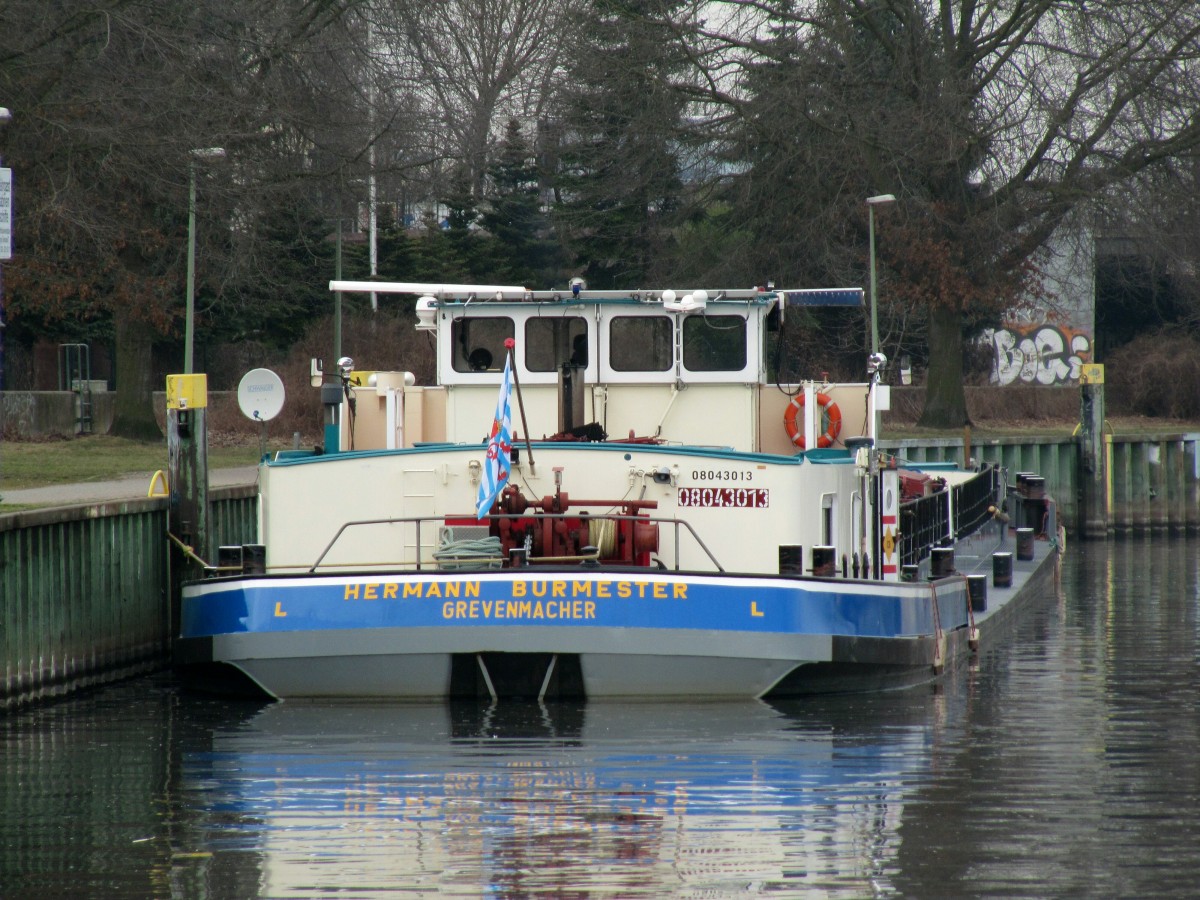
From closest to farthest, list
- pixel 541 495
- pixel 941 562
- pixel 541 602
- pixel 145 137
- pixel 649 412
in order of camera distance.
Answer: pixel 541 602 < pixel 541 495 < pixel 649 412 < pixel 941 562 < pixel 145 137

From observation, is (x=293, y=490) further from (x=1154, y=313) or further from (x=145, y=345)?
(x=1154, y=313)

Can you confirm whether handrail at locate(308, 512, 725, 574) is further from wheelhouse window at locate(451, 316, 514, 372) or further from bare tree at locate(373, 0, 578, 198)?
bare tree at locate(373, 0, 578, 198)

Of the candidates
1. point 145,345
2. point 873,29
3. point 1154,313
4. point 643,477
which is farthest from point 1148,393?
point 643,477

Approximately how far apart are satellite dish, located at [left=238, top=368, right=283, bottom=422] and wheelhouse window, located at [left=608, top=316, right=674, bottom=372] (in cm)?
317

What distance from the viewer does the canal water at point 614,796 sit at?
30.3ft

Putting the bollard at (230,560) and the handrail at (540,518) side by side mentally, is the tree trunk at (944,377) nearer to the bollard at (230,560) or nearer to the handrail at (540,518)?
the bollard at (230,560)

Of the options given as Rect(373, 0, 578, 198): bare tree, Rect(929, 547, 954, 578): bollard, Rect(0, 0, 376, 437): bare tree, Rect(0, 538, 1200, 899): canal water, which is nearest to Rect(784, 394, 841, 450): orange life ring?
Rect(929, 547, 954, 578): bollard

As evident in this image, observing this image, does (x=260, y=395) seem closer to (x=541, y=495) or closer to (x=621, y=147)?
(x=541, y=495)

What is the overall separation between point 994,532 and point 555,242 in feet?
67.6

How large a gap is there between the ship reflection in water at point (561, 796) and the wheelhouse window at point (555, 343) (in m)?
3.84

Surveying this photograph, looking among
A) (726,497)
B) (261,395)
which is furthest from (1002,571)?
(261,395)

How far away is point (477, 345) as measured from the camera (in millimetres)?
16922

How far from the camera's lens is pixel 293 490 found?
15.0m

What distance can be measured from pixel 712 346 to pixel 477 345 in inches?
86.8
